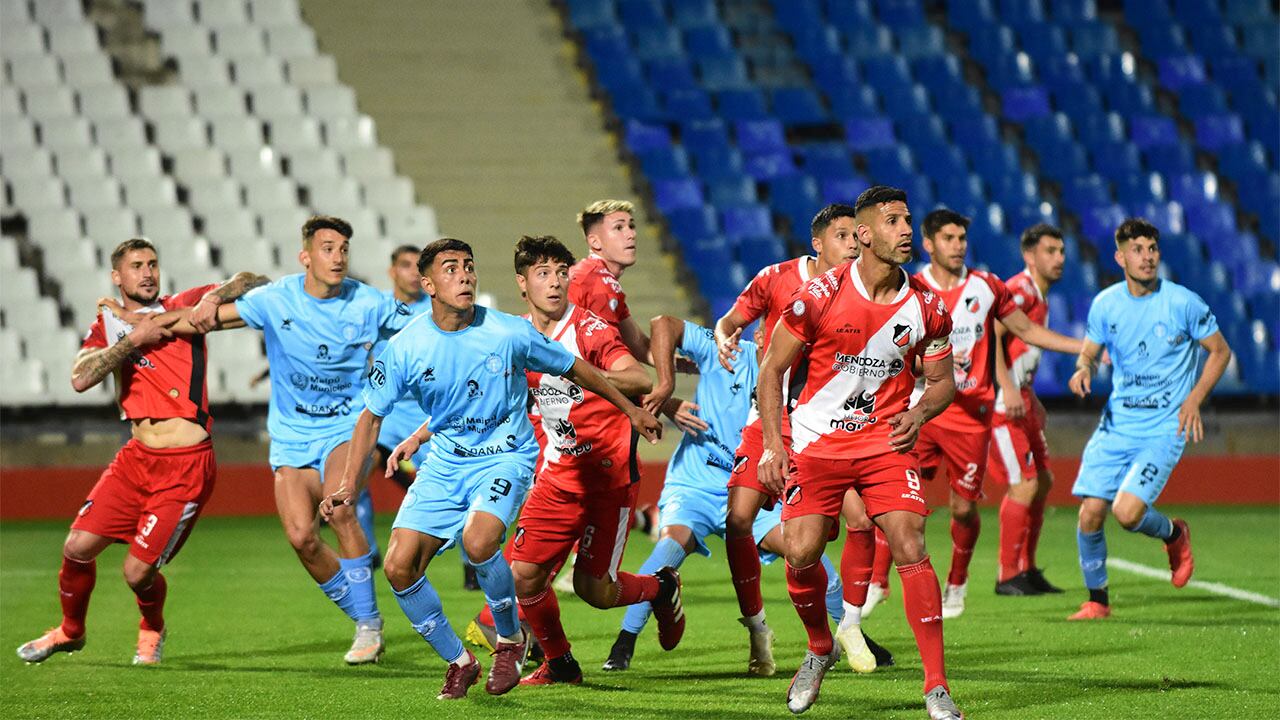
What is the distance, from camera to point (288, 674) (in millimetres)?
7633

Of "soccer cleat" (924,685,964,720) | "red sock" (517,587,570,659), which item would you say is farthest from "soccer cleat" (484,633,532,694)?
"soccer cleat" (924,685,964,720)

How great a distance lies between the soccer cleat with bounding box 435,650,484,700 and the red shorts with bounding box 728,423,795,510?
4.91ft

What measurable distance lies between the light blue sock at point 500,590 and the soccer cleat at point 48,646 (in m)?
2.42

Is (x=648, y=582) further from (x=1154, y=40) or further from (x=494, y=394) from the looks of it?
(x=1154, y=40)

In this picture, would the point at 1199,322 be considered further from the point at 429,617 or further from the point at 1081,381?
→ the point at 429,617

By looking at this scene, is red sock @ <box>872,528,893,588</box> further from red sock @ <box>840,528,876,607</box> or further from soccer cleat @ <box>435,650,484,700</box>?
soccer cleat @ <box>435,650,484,700</box>

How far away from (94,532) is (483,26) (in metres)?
14.4

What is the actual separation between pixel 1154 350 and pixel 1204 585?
7.11ft

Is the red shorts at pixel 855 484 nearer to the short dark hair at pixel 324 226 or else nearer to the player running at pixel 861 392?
the player running at pixel 861 392

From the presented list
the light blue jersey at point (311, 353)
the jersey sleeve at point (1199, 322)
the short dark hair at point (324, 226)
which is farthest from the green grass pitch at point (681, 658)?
the short dark hair at point (324, 226)

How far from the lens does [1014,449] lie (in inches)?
412

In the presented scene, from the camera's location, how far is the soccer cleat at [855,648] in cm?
746

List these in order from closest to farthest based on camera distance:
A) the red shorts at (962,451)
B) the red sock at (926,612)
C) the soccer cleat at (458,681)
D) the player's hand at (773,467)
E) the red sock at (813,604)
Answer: the red sock at (926,612) → the player's hand at (773,467) → the red sock at (813,604) → the soccer cleat at (458,681) → the red shorts at (962,451)

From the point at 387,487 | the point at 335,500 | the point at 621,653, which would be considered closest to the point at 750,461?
the point at 621,653
